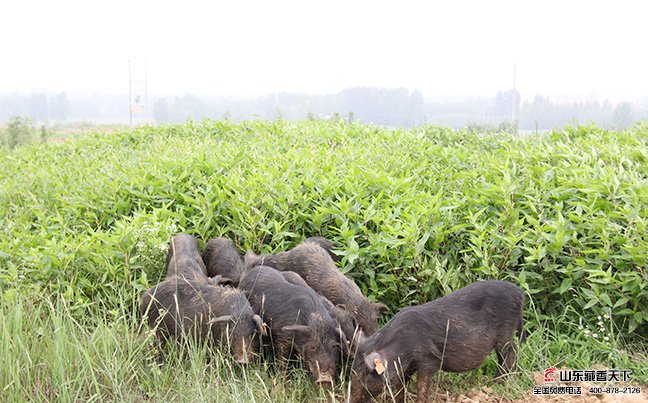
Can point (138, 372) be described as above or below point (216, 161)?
below

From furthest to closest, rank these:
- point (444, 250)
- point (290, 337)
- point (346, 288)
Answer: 1. point (444, 250)
2. point (346, 288)
3. point (290, 337)

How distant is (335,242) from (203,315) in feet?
4.37

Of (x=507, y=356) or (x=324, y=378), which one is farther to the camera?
(x=507, y=356)

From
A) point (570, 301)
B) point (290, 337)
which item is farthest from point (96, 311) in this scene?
point (570, 301)

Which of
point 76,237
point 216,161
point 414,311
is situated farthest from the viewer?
point 216,161

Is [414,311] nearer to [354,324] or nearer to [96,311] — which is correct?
[354,324]

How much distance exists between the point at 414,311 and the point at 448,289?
928mm

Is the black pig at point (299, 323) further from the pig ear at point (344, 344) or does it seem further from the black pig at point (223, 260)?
the black pig at point (223, 260)

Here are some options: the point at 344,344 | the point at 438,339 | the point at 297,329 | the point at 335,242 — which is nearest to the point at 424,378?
the point at 438,339

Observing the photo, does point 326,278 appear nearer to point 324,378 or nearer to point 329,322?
point 329,322

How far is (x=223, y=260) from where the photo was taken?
474 cm

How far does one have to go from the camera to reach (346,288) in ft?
13.7

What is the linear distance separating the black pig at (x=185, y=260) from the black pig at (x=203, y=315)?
153mm

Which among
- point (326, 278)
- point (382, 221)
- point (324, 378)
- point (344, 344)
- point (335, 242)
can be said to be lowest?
point (324, 378)
